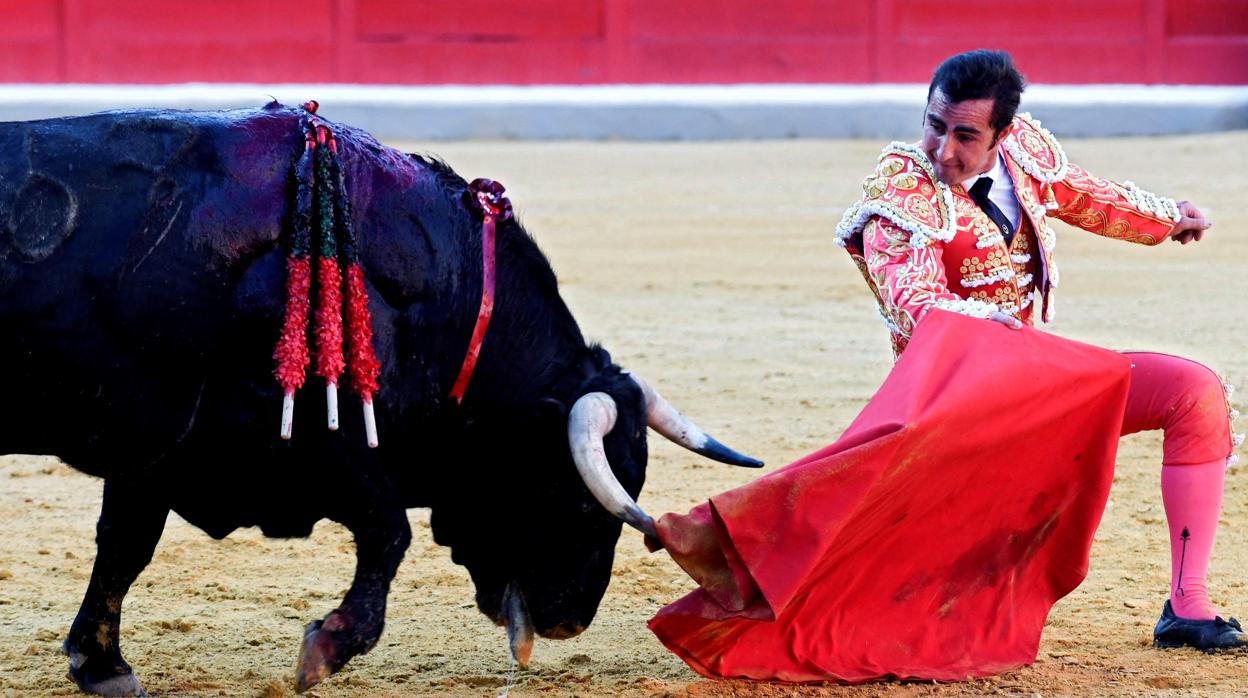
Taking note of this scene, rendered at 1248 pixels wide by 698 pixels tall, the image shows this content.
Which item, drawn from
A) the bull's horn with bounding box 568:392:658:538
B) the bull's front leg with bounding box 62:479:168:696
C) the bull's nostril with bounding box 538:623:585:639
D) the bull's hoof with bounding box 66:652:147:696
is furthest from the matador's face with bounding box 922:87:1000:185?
the bull's hoof with bounding box 66:652:147:696

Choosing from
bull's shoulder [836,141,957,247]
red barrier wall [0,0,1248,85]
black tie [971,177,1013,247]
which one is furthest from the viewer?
red barrier wall [0,0,1248,85]

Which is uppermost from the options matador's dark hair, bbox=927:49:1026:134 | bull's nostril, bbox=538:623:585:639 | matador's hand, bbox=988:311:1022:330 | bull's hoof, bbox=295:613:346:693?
matador's dark hair, bbox=927:49:1026:134

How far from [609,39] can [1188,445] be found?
1079 centimetres

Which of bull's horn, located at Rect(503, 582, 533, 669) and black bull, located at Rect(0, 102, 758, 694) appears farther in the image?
bull's horn, located at Rect(503, 582, 533, 669)

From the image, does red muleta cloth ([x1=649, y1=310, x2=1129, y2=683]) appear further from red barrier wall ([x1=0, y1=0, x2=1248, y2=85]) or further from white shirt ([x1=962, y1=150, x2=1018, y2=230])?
red barrier wall ([x1=0, y1=0, x2=1248, y2=85])

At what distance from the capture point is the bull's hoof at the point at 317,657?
2879 mm

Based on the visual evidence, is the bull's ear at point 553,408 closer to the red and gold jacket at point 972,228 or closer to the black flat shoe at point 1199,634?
the red and gold jacket at point 972,228

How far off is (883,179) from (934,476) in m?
0.53

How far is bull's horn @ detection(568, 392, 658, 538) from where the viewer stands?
2.93 m

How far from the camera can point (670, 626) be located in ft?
10.00

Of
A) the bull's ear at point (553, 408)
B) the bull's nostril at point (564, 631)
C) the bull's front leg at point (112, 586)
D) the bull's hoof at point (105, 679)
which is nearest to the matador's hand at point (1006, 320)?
the bull's ear at point (553, 408)

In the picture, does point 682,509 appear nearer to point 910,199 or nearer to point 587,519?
point 587,519

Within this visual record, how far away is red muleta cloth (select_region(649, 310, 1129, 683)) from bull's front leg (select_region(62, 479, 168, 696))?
3.20ft

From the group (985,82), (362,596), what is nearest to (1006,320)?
(985,82)
